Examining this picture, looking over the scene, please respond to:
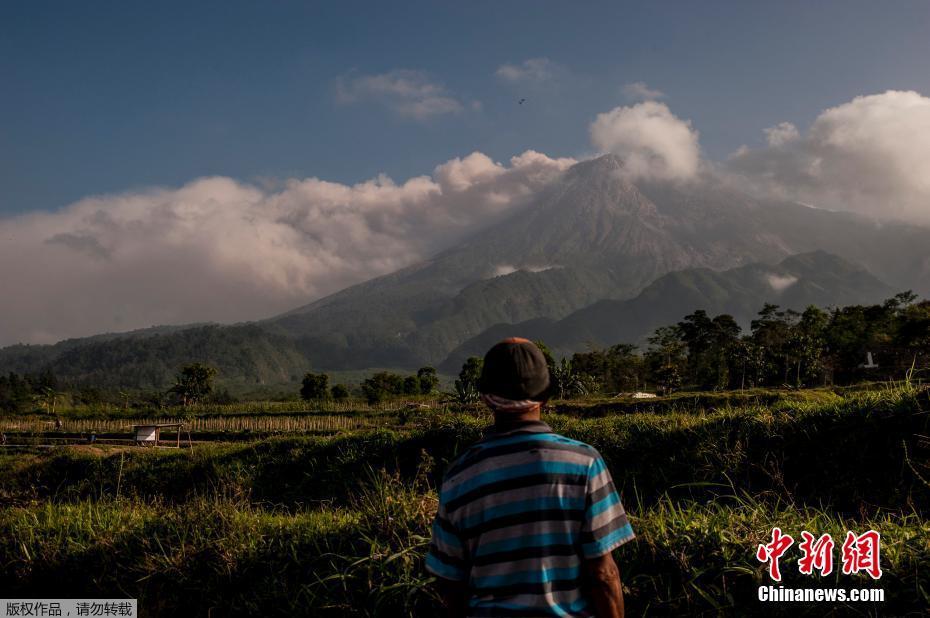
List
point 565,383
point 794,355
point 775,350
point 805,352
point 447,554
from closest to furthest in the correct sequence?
point 447,554 → point 565,383 → point 805,352 → point 794,355 → point 775,350

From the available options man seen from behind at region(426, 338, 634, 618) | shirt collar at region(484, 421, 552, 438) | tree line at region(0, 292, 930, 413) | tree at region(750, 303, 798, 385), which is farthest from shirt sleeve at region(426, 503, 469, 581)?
tree at region(750, 303, 798, 385)

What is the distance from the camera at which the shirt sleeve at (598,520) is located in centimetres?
227

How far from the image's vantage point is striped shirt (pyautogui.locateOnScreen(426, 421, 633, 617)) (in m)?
2.27

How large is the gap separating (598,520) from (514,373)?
2.20ft

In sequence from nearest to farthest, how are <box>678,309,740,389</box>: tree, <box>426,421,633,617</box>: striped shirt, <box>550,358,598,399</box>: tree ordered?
<box>426,421,633,617</box>: striped shirt < <box>550,358,598,399</box>: tree < <box>678,309,740,389</box>: tree

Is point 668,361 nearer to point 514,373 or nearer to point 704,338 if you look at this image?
point 704,338

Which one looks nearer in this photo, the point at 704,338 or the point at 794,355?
the point at 794,355

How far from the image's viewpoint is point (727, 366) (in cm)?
5812

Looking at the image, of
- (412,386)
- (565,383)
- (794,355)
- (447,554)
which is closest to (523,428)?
(447,554)

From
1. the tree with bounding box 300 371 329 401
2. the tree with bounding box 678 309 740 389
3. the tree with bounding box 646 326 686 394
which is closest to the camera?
the tree with bounding box 646 326 686 394

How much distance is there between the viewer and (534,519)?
7.50 feet

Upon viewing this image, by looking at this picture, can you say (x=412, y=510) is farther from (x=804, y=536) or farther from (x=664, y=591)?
(x=804, y=536)

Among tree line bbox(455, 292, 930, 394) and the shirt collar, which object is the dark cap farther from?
tree line bbox(455, 292, 930, 394)

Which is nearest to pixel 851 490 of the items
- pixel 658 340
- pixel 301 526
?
pixel 301 526
